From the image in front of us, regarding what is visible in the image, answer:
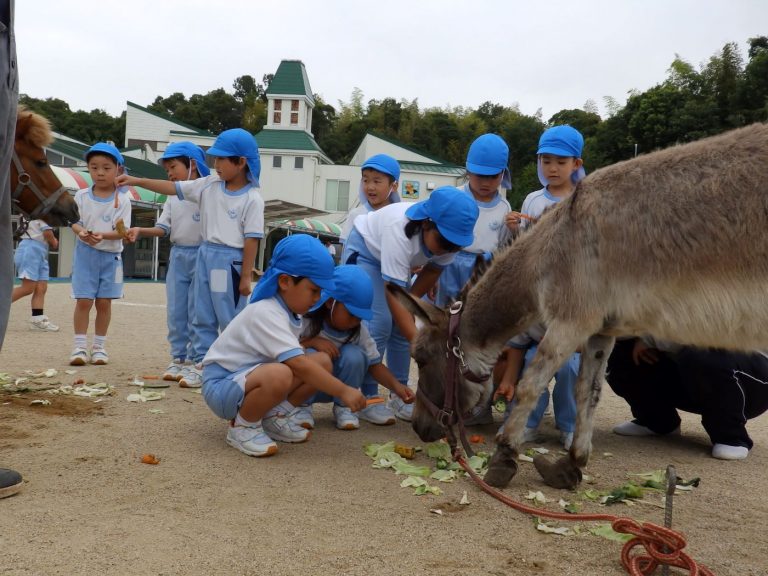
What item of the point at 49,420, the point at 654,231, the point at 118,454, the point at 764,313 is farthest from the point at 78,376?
the point at 764,313

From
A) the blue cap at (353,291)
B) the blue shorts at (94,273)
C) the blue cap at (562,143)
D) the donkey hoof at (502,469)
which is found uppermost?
the blue cap at (562,143)

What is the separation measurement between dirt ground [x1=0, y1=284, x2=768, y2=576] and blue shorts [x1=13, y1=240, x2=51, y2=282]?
5282mm

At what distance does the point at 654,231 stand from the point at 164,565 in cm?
295

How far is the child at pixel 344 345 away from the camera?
205 inches

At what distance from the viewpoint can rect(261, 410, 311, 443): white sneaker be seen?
4.98m

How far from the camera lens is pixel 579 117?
212 ft

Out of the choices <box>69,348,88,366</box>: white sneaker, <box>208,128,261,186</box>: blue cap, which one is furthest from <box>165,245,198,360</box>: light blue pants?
<box>208,128,261,186</box>: blue cap

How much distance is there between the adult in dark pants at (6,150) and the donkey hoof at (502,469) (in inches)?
106

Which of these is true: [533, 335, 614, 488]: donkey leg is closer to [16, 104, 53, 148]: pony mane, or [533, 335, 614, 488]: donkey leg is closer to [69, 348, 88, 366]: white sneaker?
[16, 104, 53, 148]: pony mane

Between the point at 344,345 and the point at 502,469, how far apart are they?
1778mm

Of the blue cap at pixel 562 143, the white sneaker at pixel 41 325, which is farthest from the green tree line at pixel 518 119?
the white sneaker at pixel 41 325

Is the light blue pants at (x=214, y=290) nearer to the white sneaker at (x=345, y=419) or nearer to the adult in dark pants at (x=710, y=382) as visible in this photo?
the white sneaker at (x=345, y=419)

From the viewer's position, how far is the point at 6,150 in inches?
135

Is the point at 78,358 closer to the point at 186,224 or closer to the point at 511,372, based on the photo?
the point at 186,224
